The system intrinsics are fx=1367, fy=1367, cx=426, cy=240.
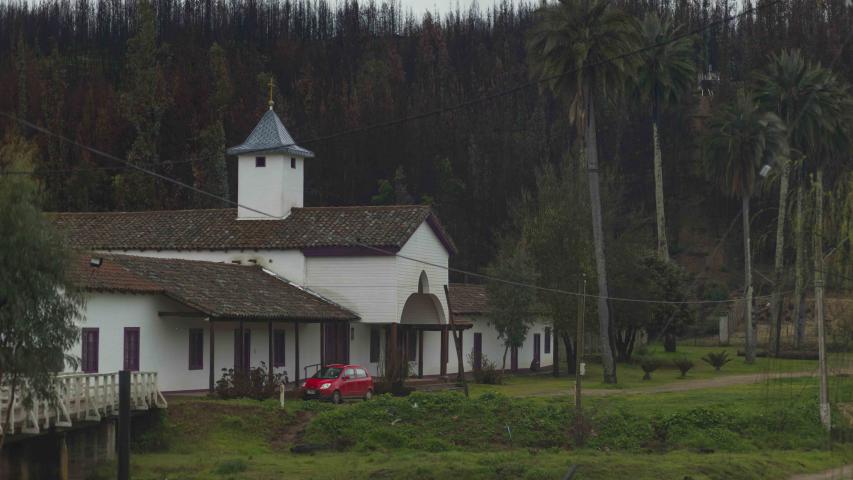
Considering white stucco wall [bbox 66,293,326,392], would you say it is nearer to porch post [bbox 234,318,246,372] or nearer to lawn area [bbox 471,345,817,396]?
porch post [bbox 234,318,246,372]

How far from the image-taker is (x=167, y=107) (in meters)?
103

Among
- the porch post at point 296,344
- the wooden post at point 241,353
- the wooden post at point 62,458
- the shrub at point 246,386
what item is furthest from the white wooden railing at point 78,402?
the porch post at point 296,344

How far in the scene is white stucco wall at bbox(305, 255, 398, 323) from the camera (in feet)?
182

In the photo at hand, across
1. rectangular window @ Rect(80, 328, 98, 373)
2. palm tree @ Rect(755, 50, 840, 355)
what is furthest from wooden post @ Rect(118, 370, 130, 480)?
palm tree @ Rect(755, 50, 840, 355)

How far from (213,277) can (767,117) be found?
1532 inches

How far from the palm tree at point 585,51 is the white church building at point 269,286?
299 inches

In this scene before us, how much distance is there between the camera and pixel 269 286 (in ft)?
174

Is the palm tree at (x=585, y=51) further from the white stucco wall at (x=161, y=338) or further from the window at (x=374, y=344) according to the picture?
the white stucco wall at (x=161, y=338)

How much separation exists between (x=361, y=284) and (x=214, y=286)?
8.73 metres

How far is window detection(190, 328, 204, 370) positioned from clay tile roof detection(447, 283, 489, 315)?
17082 mm

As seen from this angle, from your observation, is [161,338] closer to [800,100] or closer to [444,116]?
[800,100]

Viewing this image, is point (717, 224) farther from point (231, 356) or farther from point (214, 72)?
point (231, 356)

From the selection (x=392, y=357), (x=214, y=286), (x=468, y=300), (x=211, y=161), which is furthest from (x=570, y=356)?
(x=211, y=161)

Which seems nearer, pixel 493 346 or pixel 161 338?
pixel 161 338
